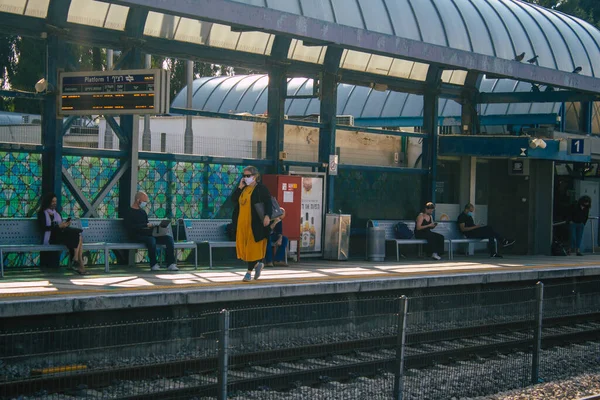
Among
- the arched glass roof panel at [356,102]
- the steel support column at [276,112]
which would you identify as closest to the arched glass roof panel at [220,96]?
the arched glass roof panel at [356,102]

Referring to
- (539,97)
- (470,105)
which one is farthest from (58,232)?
(539,97)

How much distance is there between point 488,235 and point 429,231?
1825 mm

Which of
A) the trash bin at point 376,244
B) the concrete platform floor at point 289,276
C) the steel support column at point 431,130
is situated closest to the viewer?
the concrete platform floor at point 289,276

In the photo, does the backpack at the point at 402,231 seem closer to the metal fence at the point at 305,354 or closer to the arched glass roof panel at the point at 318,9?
the arched glass roof panel at the point at 318,9

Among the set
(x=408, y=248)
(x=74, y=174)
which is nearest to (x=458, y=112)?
(x=408, y=248)

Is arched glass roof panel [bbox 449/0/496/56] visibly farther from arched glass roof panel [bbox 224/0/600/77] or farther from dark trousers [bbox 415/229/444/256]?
dark trousers [bbox 415/229/444/256]

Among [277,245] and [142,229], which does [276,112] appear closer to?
[277,245]

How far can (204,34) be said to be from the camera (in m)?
16.5

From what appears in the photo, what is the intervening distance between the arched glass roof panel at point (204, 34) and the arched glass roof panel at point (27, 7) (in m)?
1.93

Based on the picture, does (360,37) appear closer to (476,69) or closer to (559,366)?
(476,69)

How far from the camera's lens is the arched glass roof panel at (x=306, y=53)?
1842 centimetres

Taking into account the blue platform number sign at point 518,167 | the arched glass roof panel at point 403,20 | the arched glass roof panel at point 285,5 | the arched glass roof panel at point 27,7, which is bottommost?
the blue platform number sign at point 518,167

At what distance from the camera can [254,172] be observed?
13.2 m

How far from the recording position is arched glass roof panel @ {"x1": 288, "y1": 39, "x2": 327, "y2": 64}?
1842 centimetres
